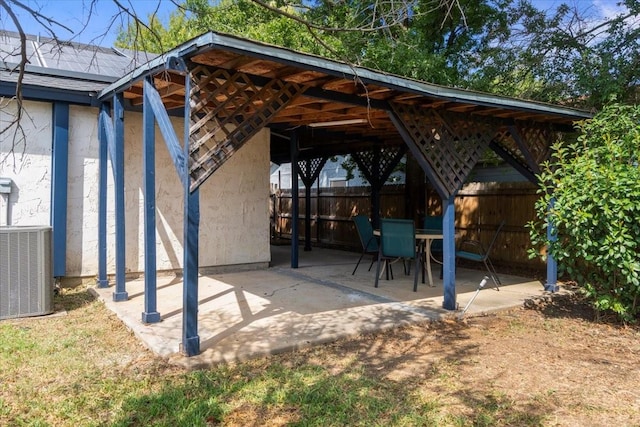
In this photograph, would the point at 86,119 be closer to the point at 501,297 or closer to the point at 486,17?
the point at 501,297

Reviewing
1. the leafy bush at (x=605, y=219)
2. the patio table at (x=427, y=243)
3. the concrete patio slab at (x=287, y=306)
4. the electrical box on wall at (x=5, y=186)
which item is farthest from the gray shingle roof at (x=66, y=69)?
the leafy bush at (x=605, y=219)

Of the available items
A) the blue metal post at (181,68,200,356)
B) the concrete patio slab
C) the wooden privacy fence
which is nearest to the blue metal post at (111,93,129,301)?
the concrete patio slab

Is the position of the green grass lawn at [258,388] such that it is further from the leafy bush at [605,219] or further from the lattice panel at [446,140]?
the lattice panel at [446,140]

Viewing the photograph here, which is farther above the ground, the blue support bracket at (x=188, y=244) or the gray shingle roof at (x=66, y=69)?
the gray shingle roof at (x=66, y=69)

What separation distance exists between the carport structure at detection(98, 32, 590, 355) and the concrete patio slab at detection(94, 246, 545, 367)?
0.81 feet

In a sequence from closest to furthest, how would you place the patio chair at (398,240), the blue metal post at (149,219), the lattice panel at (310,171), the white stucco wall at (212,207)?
the blue metal post at (149,219)
the patio chair at (398,240)
the white stucco wall at (212,207)
the lattice panel at (310,171)

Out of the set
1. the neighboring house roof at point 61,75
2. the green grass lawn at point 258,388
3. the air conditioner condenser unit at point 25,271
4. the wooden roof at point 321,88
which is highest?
the neighboring house roof at point 61,75

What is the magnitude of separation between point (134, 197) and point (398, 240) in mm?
3491

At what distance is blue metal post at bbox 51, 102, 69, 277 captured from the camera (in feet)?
18.2

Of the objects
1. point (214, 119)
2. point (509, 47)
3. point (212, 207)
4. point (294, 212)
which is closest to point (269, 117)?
point (214, 119)

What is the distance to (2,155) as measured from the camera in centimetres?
532

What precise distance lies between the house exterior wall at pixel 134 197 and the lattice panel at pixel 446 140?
3000mm

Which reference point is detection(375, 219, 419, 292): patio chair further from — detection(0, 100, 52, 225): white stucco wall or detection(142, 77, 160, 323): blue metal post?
detection(0, 100, 52, 225): white stucco wall

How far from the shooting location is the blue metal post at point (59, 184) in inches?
218
